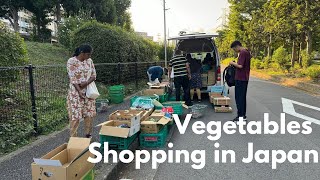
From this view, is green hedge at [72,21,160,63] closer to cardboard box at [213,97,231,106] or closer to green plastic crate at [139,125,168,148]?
cardboard box at [213,97,231,106]

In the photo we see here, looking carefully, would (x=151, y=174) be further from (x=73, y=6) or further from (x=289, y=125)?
(x=73, y=6)

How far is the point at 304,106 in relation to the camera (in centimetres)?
876

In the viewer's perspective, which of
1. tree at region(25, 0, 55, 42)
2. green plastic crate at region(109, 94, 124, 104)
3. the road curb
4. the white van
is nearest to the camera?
green plastic crate at region(109, 94, 124, 104)

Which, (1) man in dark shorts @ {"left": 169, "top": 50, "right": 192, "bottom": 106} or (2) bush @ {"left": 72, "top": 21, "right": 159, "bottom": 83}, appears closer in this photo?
(1) man in dark shorts @ {"left": 169, "top": 50, "right": 192, "bottom": 106}

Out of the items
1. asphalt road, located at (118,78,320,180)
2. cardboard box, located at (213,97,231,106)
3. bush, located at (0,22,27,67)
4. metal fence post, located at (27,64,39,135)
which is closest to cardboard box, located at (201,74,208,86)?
cardboard box, located at (213,97,231,106)

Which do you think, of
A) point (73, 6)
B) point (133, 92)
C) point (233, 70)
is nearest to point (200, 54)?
point (133, 92)

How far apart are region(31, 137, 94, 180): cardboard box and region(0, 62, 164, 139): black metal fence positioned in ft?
7.00

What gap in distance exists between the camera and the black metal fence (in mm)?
5434

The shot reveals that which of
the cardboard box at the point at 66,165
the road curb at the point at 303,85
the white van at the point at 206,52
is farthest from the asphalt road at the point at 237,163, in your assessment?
the road curb at the point at 303,85

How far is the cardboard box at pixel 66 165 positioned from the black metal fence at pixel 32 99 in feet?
7.00

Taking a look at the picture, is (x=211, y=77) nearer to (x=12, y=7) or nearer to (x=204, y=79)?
(x=204, y=79)

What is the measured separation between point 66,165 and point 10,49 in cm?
407

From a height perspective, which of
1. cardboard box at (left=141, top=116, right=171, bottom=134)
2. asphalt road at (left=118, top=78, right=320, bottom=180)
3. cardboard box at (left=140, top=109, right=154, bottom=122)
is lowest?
asphalt road at (left=118, top=78, right=320, bottom=180)

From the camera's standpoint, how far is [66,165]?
3.03 meters
